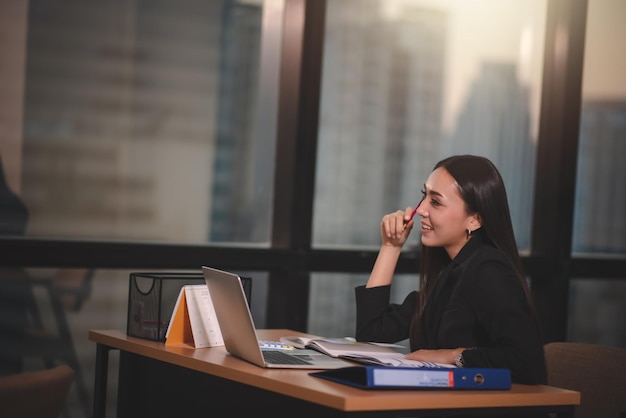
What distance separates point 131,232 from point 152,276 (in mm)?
1305

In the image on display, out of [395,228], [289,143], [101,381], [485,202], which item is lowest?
[101,381]

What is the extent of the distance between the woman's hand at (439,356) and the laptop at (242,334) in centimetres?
20

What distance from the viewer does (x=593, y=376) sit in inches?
118

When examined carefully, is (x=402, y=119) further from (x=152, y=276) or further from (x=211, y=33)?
(x=152, y=276)

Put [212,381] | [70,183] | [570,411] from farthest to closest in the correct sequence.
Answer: [70,183] < [212,381] < [570,411]

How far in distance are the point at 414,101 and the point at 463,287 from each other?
2343 mm

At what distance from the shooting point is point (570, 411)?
2.26m

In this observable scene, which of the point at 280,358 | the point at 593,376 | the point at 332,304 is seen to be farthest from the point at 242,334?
the point at 332,304

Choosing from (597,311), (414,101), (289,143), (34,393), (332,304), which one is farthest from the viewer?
(597,311)

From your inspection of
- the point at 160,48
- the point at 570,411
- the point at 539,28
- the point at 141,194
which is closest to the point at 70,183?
the point at 141,194

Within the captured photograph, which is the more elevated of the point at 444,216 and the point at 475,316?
the point at 444,216

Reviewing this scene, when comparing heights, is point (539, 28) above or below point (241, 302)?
above

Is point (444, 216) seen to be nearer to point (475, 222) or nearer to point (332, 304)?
point (475, 222)

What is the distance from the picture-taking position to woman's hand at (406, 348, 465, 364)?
246 cm
